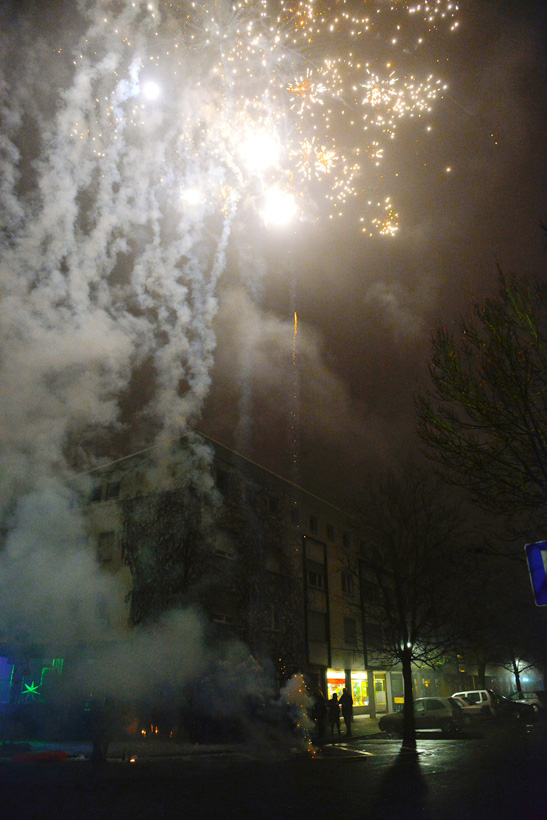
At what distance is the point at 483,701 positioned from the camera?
84.7ft

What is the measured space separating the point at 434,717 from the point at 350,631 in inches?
516

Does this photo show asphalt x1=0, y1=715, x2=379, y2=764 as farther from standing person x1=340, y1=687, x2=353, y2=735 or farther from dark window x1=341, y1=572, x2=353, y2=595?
dark window x1=341, y1=572, x2=353, y2=595

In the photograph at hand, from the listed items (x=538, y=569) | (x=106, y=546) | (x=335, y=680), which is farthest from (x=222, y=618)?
(x=538, y=569)

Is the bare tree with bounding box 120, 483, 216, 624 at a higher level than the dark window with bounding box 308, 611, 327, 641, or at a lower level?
higher

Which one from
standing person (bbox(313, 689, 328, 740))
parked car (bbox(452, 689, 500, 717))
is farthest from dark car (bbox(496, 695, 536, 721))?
standing person (bbox(313, 689, 328, 740))

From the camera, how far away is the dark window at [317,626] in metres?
29.9

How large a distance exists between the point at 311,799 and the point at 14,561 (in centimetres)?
912

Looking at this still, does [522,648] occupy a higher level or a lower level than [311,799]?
higher

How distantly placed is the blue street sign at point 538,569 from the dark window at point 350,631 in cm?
2901

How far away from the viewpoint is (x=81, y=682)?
539 inches

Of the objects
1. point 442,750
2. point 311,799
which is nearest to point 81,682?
point 311,799

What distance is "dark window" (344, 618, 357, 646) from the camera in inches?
1302

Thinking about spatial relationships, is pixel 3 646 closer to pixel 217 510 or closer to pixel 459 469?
pixel 217 510

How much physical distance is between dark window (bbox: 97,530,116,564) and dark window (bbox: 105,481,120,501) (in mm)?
1309
